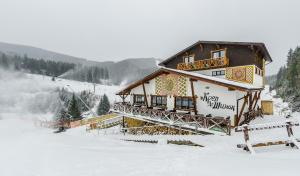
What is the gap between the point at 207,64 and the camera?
860 inches

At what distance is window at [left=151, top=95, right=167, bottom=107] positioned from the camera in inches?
870

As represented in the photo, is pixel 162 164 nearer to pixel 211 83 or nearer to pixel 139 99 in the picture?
pixel 211 83

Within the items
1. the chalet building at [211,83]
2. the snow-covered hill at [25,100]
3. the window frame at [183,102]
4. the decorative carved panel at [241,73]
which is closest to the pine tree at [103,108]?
the snow-covered hill at [25,100]

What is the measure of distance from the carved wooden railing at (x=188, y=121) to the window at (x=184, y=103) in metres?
2.02

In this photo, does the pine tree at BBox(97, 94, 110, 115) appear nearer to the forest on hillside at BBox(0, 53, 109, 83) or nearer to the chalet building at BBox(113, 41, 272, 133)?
the chalet building at BBox(113, 41, 272, 133)

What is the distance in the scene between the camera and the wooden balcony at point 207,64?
814 inches

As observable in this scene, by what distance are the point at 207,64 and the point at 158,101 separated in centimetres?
640

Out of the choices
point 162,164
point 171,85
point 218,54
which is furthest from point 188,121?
point 218,54

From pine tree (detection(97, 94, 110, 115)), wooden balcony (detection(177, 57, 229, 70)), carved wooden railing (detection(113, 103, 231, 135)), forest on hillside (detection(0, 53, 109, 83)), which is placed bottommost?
pine tree (detection(97, 94, 110, 115))

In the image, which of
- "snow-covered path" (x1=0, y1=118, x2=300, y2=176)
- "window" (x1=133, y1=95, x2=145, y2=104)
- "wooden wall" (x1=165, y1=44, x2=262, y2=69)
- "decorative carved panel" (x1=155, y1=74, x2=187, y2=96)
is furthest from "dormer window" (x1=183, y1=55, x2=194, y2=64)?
"snow-covered path" (x1=0, y1=118, x2=300, y2=176)

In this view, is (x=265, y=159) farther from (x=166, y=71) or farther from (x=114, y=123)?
(x=114, y=123)

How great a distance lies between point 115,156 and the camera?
12109mm

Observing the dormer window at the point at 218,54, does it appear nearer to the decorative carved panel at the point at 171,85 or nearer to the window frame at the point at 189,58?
the window frame at the point at 189,58

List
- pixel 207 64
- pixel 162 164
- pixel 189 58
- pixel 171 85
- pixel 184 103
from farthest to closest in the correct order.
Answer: pixel 189 58 → pixel 207 64 → pixel 171 85 → pixel 184 103 → pixel 162 164
